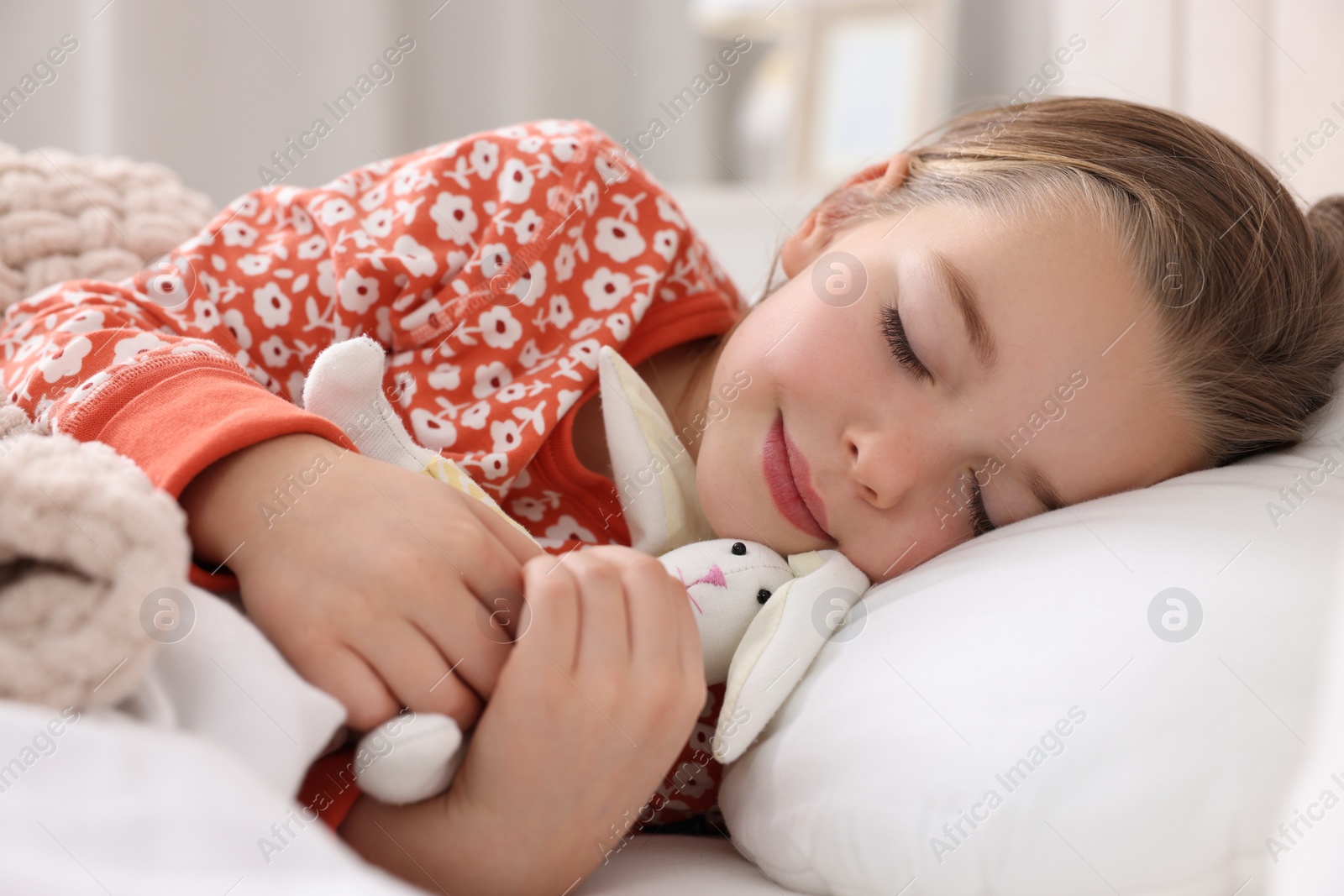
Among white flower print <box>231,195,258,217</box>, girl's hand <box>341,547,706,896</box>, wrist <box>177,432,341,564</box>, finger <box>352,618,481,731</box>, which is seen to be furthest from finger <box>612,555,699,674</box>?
white flower print <box>231,195,258,217</box>

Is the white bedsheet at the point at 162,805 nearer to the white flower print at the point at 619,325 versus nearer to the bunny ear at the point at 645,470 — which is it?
the bunny ear at the point at 645,470

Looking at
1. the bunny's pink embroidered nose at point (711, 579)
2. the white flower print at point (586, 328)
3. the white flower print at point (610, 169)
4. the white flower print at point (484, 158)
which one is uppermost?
the white flower print at point (484, 158)

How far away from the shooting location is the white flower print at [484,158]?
3.43ft

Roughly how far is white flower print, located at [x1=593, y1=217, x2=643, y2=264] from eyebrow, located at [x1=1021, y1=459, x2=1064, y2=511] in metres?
0.46

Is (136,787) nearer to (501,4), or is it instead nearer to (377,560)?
(377,560)

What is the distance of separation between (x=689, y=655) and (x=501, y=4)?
7.16 ft

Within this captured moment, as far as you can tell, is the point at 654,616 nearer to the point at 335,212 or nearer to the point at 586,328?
the point at 586,328

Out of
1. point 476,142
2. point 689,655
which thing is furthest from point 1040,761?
point 476,142

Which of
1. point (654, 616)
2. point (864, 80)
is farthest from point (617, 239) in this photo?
point (864, 80)

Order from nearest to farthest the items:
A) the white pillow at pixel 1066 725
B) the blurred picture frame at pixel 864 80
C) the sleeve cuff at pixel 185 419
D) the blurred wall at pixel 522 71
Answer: the white pillow at pixel 1066 725, the sleeve cuff at pixel 185 419, the blurred wall at pixel 522 71, the blurred picture frame at pixel 864 80

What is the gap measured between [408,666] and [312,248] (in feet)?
1.82

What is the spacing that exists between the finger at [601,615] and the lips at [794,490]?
274 millimetres

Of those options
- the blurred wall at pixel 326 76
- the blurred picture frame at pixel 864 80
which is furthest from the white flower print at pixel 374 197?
the blurred picture frame at pixel 864 80

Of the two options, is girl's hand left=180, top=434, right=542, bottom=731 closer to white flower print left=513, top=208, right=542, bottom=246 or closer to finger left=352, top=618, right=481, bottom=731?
finger left=352, top=618, right=481, bottom=731
